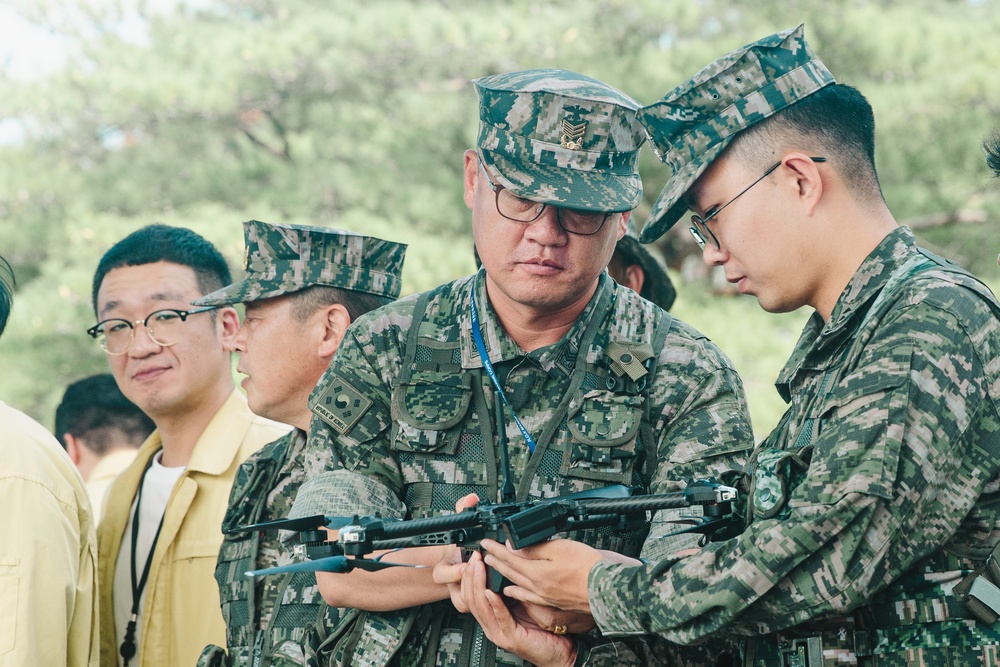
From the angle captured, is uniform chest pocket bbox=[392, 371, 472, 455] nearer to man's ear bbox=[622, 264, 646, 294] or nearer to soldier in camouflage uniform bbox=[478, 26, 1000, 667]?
soldier in camouflage uniform bbox=[478, 26, 1000, 667]

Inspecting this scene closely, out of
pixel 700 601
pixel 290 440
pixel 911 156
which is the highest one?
pixel 911 156

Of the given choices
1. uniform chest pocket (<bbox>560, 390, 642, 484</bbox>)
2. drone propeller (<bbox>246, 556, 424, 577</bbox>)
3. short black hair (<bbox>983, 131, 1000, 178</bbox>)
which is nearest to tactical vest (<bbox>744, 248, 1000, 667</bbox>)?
short black hair (<bbox>983, 131, 1000, 178</bbox>)

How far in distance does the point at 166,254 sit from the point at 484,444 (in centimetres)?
242

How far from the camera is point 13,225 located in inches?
487

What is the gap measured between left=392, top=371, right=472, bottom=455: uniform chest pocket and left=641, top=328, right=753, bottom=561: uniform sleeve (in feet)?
1.78

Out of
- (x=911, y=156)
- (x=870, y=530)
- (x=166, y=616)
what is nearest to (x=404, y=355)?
(x=870, y=530)

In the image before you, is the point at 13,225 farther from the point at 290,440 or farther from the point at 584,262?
the point at 584,262

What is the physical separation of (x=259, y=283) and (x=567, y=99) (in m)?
1.59

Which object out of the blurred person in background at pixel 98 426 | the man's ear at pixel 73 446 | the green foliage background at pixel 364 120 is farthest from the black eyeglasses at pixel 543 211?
the green foliage background at pixel 364 120

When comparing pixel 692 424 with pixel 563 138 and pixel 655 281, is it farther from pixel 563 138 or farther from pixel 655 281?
pixel 655 281

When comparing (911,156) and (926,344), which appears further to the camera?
(911,156)

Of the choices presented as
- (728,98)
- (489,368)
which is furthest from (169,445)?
(728,98)

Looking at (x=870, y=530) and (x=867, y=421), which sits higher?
(x=867, y=421)

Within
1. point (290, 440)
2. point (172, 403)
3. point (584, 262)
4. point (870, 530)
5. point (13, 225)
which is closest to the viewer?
point (870, 530)
